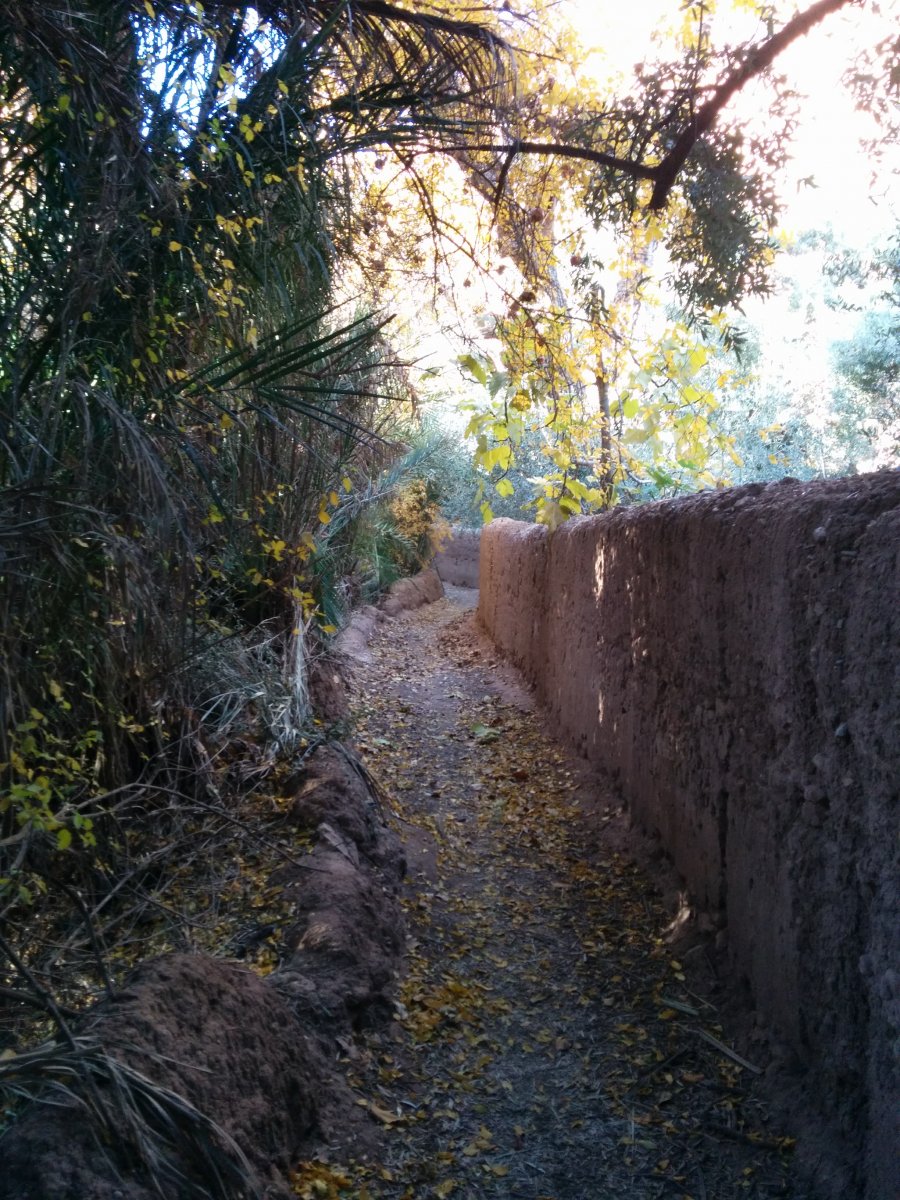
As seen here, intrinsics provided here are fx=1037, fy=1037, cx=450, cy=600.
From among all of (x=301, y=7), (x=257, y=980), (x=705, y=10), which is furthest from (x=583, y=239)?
(x=257, y=980)

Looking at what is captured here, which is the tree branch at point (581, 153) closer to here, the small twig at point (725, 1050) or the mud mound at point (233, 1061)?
the mud mound at point (233, 1061)

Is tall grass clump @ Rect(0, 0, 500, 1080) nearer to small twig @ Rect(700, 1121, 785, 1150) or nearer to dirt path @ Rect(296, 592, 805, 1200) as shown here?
dirt path @ Rect(296, 592, 805, 1200)

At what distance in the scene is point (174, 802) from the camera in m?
5.05

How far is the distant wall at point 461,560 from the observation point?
2442 centimetres

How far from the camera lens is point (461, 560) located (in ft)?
80.6

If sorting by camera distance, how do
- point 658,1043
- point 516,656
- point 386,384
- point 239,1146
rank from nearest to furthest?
point 239,1146 → point 658,1043 → point 386,384 → point 516,656

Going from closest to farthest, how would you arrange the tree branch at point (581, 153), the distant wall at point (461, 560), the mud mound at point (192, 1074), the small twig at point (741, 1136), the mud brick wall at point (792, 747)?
1. the mud mound at point (192, 1074)
2. the mud brick wall at point (792, 747)
3. the small twig at point (741, 1136)
4. the tree branch at point (581, 153)
5. the distant wall at point (461, 560)

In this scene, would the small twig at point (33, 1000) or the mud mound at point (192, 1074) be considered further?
→ the small twig at point (33, 1000)

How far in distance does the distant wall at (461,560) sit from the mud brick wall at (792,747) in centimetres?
1851

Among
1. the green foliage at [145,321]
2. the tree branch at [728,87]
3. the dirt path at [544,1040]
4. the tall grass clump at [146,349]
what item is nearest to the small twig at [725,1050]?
the dirt path at [544,1040]

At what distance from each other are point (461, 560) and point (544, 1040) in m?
20.6

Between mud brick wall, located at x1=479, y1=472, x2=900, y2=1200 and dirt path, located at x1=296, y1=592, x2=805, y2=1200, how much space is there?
0.33 meters

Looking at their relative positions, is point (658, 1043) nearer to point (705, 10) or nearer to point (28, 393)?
point (28, 393)

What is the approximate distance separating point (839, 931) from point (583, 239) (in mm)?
5416
